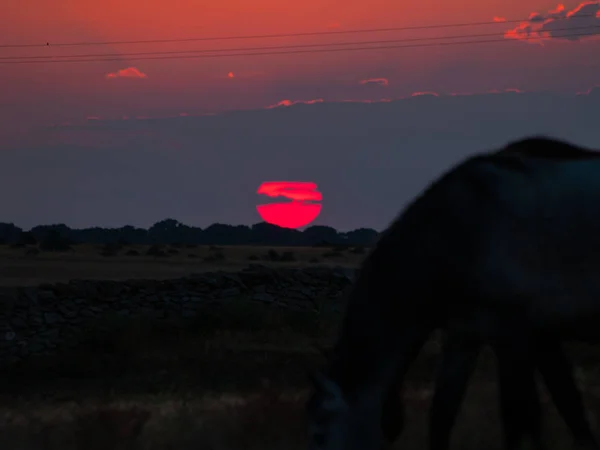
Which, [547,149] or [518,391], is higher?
[547,149]

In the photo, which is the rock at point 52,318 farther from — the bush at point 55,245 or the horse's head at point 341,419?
the bush at point 55,245

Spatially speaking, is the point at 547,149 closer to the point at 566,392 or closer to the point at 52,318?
the point at 566,392

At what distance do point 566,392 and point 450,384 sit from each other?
3.68ft

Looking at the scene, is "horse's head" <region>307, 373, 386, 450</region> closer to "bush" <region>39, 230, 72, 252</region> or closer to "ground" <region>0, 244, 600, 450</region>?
"ground" <region>0, 244, 600, 450</region>

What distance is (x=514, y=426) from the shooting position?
504cm

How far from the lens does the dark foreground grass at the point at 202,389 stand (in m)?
6.50

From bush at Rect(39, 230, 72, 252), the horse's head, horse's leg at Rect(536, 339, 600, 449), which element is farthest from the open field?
the horse's head

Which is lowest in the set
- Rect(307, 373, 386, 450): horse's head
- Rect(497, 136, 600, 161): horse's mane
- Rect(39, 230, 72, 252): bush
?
Rect(307, 373, 386, 450): horse's head

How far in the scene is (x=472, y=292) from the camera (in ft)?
16.1

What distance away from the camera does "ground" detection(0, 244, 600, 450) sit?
256 inches

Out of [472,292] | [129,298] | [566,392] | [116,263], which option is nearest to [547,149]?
[472,292]

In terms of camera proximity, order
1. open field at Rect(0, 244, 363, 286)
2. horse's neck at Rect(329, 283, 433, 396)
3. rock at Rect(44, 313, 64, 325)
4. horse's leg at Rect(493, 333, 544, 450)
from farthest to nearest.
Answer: open field at Rect(0, 244, 363, 286), rock at Rect(44, 313, 64, 325), horse's neck at Rect(329, 283, 433, 396), horse's leg at Rect(493, 333, 544, 450)

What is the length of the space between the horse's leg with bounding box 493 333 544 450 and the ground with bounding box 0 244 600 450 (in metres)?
1.19

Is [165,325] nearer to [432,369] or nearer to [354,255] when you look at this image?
[432,369]
